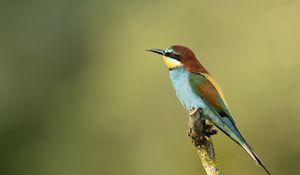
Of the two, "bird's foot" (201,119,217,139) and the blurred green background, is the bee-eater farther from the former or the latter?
the blurred green background

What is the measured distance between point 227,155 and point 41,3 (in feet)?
16.1

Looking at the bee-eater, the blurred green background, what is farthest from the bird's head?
the blurred green background

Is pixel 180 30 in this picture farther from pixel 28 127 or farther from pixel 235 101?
pixel 28 127

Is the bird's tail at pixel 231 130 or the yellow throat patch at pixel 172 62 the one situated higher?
the yellow throat patch at pixel 172 62

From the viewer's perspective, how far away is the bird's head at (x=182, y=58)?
4.92 meters

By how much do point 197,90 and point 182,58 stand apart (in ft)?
0.78

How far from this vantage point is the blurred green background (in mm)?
8031

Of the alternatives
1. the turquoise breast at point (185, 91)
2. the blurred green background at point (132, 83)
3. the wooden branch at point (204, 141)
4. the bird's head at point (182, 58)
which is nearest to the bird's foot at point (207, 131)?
the wooden branch at point (204, 141)

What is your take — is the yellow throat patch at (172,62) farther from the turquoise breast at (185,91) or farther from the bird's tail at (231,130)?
the bird's tail at (231,130)

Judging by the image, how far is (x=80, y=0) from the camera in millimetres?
12055

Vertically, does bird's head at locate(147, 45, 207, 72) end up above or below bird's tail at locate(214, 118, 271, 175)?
above

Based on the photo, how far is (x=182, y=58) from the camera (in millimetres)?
4945

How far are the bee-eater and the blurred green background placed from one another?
2.63m

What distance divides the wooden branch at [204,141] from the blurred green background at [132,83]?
342 centimetres
